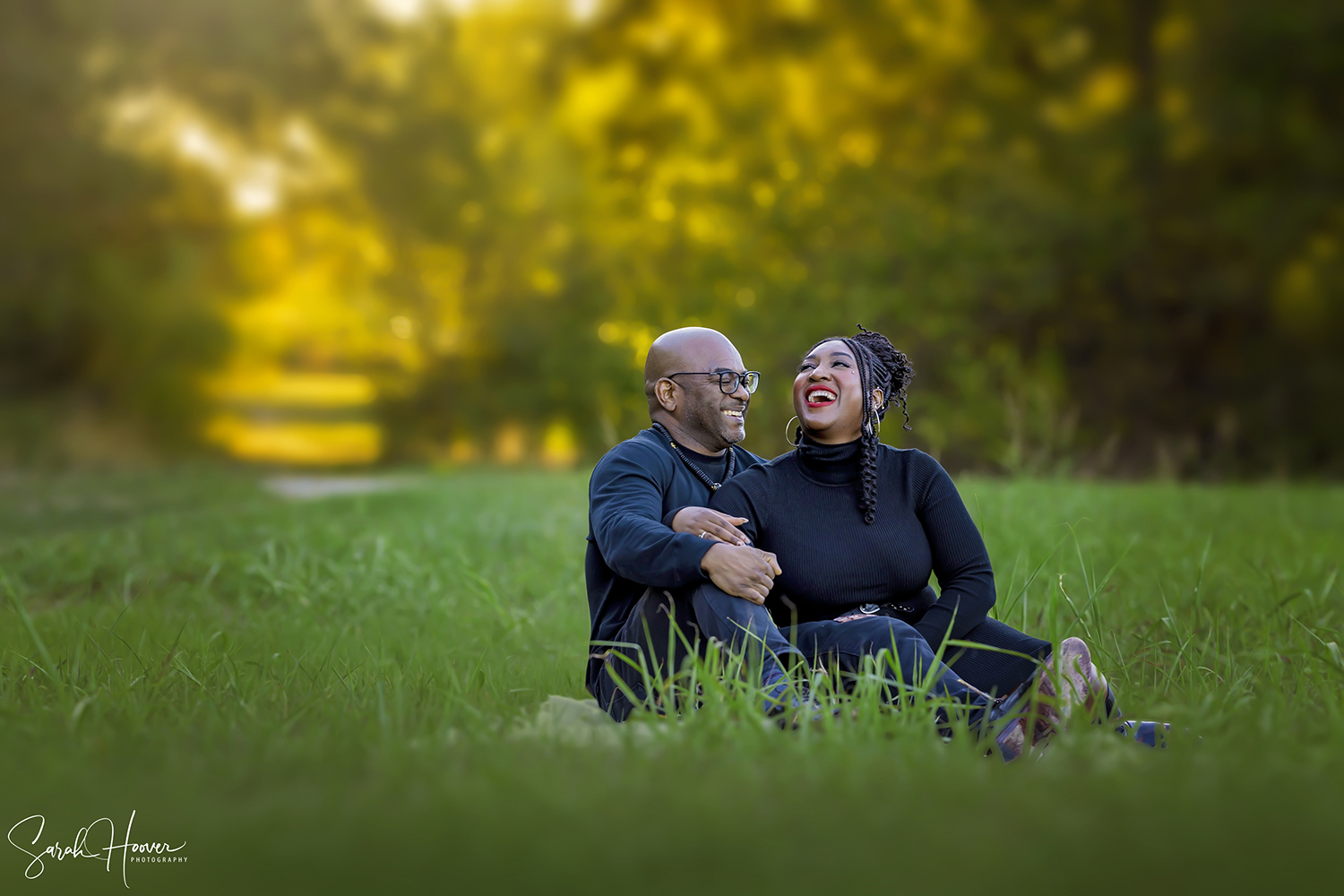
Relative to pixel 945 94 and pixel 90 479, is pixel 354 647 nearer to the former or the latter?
pixel 90 479

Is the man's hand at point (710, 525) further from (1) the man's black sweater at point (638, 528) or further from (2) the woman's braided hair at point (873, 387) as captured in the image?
(2) the woman's braided hair at point (873, 387)

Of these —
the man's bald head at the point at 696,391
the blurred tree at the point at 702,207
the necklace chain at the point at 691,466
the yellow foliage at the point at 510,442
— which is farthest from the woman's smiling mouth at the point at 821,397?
the yellow foliage at the point at 510,442

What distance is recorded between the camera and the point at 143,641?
3.73 metres

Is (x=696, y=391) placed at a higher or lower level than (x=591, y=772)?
higher

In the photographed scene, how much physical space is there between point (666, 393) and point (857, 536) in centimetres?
76

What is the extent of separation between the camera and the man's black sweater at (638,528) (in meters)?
2.73

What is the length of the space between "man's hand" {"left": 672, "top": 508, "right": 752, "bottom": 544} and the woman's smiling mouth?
41cm

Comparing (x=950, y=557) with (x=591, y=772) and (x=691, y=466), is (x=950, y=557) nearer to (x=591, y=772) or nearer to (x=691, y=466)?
(x=691, y=466)

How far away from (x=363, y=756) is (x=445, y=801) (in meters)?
0.43

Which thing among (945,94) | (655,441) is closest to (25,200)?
(945,94)

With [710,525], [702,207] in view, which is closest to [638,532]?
[710,525]

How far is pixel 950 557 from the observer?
9.66 feet

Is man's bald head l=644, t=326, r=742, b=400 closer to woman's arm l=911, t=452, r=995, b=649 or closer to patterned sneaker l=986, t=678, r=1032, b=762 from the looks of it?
woman's arm l=911, t=452, r=995, b=649

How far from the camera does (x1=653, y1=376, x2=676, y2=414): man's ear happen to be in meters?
3.25
